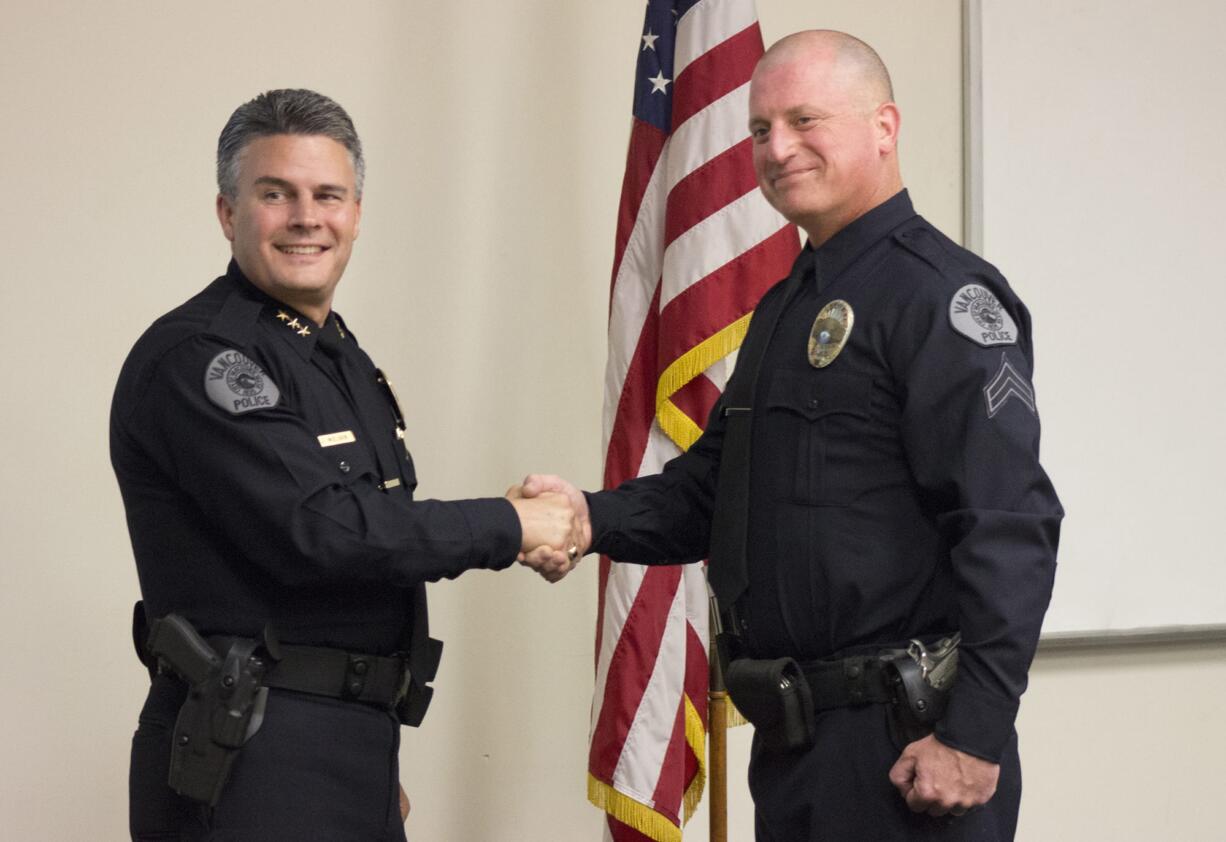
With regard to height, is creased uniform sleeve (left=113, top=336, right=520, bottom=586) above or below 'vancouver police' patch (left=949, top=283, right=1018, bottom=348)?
below

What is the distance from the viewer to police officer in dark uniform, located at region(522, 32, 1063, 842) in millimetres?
1636

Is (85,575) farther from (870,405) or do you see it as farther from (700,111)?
(870,405)

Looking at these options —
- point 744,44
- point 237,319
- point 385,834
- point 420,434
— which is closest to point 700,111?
point 744,44

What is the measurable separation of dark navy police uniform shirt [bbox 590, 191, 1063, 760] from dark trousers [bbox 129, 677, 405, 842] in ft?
1.85

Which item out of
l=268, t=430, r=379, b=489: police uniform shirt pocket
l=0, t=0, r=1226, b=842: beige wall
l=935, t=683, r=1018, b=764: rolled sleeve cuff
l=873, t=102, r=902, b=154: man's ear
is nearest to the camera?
l=935, t=683, r=1018, b=764: rolled sleeve cuff

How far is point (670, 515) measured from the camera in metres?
2.23

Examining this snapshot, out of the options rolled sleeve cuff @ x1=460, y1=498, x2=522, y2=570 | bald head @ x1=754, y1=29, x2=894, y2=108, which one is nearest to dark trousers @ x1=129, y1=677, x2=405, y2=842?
rolled sleeve cuff @ x1=460, y1=498, x2=522, y2=570

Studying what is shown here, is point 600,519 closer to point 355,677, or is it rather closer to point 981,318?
point 355,677

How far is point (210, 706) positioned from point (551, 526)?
62cm

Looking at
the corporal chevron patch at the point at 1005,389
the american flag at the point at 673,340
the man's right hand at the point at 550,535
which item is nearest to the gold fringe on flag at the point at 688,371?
the american flag at the point at 673,340

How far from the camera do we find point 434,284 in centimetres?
303

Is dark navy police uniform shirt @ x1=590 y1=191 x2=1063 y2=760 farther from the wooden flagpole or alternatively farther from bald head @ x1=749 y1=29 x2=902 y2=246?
the wooden flagpole

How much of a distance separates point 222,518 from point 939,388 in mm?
964

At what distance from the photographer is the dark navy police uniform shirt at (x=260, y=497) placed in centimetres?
181
